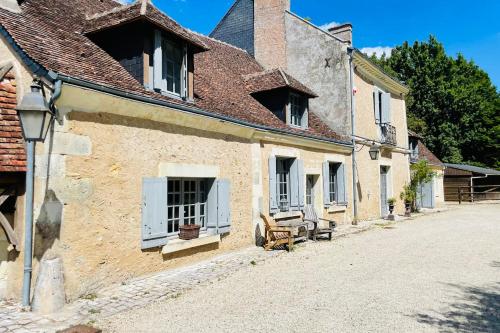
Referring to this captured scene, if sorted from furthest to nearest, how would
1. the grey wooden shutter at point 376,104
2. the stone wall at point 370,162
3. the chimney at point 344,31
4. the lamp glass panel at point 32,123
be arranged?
1. the grey wooden shutter at point 376,104
2. the chimney at point 344,31
3. the stone wall at point 370,162
4. the lamp glass panel at point 32,123

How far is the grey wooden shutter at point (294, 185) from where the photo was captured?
10.6m

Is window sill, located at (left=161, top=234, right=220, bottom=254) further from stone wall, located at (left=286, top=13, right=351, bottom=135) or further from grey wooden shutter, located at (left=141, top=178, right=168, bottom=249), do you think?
stone wall, located at (left=286, top=13, right=351, bottom=135)

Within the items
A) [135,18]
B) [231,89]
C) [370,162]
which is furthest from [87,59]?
[370,162]

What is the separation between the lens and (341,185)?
1328 centimetres

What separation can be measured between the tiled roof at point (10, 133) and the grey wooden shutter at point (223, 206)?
3.66m

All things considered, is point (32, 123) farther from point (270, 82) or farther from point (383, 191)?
point (383, 191)

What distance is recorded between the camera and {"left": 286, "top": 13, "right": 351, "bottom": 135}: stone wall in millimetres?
13688

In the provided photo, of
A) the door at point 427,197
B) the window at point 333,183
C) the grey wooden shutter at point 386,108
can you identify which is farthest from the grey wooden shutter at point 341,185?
the door at point 427,197

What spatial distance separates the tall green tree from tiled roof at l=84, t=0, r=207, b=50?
27.1m

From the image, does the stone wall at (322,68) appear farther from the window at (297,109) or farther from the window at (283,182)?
the window at (283,182)

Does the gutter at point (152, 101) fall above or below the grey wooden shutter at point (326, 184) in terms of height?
above

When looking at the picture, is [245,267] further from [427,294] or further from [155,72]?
[155,72]

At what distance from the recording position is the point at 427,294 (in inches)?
213

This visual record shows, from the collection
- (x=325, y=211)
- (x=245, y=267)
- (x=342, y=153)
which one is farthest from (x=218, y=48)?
(x=245, y=267)
